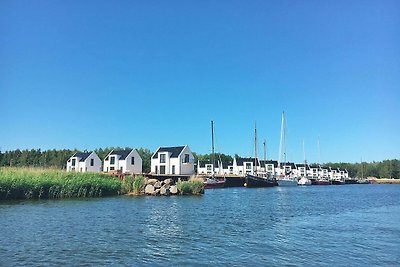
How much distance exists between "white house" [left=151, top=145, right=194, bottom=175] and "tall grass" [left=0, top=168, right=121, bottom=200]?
122 ft

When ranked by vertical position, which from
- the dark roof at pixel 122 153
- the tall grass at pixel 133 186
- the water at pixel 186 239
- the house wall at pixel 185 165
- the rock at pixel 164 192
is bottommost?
the water at pixel 186 239

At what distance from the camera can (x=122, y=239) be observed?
1602 cm

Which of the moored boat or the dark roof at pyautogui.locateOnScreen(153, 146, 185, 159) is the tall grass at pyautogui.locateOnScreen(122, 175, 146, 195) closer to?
the dark roof at pyautogui.locateOnScreen(153, 146, 185, 159)

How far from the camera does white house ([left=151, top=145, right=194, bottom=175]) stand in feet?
259

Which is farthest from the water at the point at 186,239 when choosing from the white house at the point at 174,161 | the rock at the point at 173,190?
the white house at the point at 174,161

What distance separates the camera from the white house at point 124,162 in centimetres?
8169

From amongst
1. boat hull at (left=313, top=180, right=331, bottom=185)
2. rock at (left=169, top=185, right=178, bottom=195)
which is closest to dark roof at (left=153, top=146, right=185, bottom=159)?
rock at (left=169, top=185, right=178, bottom=195)

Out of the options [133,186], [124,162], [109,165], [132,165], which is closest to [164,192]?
[133,186]

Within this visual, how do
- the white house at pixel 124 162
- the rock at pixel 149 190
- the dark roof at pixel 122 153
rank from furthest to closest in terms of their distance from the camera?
1. the dark roof at pixel 122 153
2. the white house at pixel 124 162
3. the rock at pixel 149 190

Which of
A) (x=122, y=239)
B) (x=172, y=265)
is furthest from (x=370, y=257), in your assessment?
(x=122, y=239)

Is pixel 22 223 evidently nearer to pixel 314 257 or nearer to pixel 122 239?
pixel 122 239

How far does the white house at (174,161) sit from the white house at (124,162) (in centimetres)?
420

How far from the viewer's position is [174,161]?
79.7 meters

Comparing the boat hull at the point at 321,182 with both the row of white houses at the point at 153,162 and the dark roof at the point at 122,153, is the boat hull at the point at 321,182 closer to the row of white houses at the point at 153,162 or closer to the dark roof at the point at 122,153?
the row of white houses at the point at 153,162
